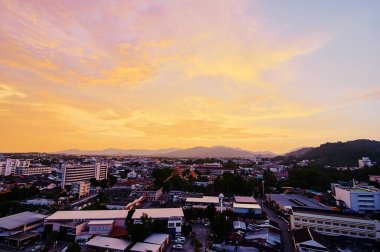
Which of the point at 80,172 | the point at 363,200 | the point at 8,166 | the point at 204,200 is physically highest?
the point at 8,166

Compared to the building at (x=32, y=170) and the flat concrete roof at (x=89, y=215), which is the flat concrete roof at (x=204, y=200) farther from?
the building at (x=32, y=170)

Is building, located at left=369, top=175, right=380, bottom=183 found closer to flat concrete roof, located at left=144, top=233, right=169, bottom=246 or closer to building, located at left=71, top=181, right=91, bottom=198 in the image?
flat concrete roof, located at left=144, top=233, right=169, bottom=246

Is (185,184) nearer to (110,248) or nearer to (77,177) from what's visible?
(77,177)

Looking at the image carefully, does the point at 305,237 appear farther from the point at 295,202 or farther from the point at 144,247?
the point at 295,202

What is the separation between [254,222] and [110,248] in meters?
10.4

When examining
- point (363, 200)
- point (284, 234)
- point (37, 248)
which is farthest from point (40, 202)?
point (363, 200)

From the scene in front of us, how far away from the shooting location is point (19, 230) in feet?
51.0

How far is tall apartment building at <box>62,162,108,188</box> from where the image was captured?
34.0 meters

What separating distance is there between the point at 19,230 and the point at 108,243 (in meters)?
6.32

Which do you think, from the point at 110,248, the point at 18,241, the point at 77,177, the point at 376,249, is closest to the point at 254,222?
the point at 376,249

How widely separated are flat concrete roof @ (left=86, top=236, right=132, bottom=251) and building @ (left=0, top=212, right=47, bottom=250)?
4.16 m

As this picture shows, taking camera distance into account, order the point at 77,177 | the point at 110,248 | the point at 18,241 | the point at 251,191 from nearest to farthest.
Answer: the point at 110,248, the point at 18,241, the point at 251,191, the point at 77,177

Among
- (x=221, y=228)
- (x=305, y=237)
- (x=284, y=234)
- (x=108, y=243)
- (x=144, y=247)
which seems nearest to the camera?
(x=144, y=247)

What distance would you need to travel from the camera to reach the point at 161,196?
28.7 m
